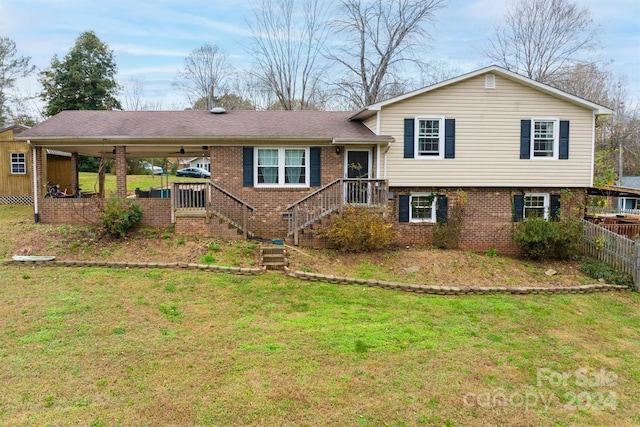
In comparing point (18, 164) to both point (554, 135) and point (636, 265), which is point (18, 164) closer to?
point (554, 135)

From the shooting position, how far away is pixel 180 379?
5.34 meters

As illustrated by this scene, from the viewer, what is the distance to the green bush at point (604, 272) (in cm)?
1154

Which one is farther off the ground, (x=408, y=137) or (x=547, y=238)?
(x=408, y=137)

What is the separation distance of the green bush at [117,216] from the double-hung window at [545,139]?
13.2 m

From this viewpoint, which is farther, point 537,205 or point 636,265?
point 537,205

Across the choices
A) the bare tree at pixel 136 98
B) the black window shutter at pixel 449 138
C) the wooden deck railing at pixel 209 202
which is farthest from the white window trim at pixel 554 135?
the bare tree at pixel 136 98

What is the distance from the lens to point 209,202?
12.1 meters

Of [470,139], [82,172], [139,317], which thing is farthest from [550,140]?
[82,172]

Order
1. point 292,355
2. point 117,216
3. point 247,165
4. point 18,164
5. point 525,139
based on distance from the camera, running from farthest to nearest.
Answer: point 18,164
point 525,139
point 247,165
point 117,216
point 292,355

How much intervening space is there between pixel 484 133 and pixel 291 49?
77.7 feet

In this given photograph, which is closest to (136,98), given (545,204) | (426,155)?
(426,155)

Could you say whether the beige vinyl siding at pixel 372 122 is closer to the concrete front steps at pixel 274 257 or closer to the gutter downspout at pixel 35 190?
the concrete front steps at pixel 274 257

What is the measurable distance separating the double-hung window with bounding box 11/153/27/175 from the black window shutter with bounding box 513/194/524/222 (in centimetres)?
2093

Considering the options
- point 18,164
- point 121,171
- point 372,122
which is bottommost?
point 121,171
